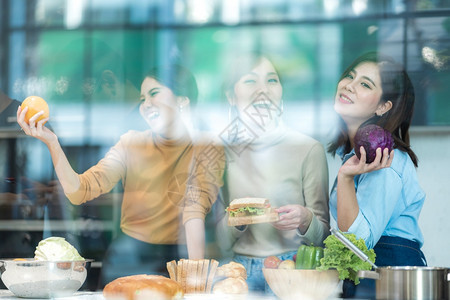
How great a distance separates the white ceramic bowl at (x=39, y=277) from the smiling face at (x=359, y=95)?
5.93 ft

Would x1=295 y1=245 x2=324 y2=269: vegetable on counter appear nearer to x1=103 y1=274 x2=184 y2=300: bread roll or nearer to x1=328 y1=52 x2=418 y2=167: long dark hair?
x1=103 y1=274 x2=184 y2=300: bread roll

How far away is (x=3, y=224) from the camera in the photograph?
4.72 metres

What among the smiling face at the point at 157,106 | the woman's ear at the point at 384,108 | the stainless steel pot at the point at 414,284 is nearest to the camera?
the stainless steel pot at the point at 414,284

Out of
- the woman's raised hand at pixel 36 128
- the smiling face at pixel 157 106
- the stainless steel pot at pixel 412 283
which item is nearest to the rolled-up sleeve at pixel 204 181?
the smiling face at pixel 157 106

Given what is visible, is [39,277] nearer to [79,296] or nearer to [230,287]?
[79,296]

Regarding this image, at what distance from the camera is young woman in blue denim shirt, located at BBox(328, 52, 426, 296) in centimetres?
420

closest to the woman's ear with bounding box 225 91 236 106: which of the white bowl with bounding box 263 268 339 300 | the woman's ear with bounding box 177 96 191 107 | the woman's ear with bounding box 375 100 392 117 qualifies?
the woman's ear with bounding box 177 96 191 107

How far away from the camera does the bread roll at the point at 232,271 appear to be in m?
3.92

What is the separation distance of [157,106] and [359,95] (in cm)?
125

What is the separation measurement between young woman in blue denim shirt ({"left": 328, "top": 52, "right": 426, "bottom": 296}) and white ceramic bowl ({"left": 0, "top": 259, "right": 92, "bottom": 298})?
1.57 m

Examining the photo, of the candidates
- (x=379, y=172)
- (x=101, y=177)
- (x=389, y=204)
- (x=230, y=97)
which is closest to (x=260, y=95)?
(x=230, y=97)

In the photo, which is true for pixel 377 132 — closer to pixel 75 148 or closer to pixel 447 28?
pixel 447 28

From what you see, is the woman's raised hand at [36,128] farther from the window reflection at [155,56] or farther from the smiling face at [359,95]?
the smiling face at [359,95]

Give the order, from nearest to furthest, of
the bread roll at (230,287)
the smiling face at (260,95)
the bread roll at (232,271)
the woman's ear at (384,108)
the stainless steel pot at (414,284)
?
1. the stainless steel pot at (414,284)
2. the bread roll at (230,287)
3. the bread roll at (232,271)
4. the woman's ear at (384,108)
5. the smiling face at (260,95)
